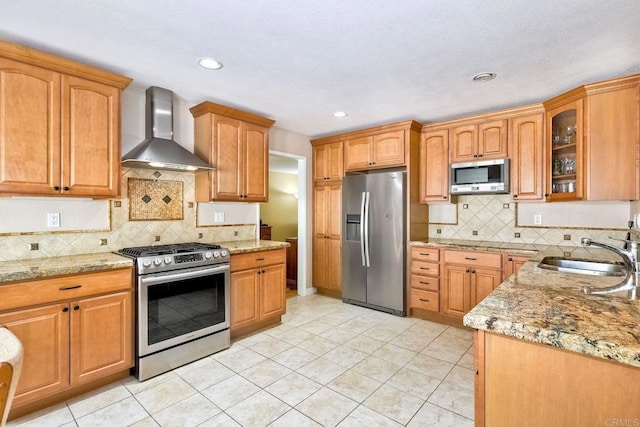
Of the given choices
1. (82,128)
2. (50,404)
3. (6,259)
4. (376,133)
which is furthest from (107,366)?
(376,133)

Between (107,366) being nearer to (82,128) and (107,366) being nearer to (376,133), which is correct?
(82,128)

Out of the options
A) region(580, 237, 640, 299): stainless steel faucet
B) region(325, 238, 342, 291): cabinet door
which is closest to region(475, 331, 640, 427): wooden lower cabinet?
region(580, 237, 640, 299): stainless steel faucet

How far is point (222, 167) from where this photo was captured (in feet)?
10.6

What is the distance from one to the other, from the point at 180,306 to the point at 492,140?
11.4ft

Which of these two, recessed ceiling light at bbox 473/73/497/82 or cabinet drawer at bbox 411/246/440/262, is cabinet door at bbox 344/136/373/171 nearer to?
cabinet drawer at bbox 411/246/440/262

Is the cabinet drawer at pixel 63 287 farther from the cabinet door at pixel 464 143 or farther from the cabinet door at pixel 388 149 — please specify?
the cabinet door at pixel 464 143

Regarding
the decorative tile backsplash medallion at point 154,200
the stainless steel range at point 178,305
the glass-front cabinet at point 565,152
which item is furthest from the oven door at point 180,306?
the glass-front cabinet at point 565,152

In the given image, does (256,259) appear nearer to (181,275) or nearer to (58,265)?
(181,275)

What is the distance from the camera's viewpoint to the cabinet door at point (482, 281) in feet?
10.6

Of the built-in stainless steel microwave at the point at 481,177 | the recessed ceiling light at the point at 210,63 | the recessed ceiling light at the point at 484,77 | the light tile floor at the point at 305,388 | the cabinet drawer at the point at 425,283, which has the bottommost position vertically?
the light tile floor at the point at 305,388

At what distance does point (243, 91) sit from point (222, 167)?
0.78m

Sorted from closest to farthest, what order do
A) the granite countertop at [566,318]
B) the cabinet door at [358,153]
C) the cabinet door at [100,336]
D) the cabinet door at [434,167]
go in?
the granite countertop at [566,318] < the cabinet door at [100,336] < the cabinet door at [434,167] < the cabinet door at [358,153]

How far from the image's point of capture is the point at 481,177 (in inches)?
137

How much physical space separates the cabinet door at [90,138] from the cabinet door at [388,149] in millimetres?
2795
